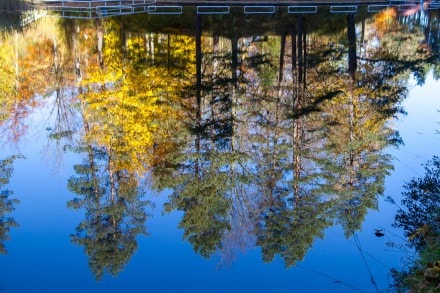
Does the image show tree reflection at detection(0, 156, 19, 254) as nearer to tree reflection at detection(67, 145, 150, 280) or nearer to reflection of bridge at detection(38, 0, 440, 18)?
tree reflection at detection(67, 145, 150, 280)

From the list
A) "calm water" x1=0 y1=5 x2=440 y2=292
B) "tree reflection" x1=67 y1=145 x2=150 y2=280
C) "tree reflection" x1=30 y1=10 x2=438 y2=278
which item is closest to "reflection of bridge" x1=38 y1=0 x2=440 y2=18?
"tree reflection" x1=30 y1=10 x2=438 y2=278

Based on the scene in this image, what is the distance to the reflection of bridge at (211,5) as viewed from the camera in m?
27.5

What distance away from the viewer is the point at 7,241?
816 centimetres

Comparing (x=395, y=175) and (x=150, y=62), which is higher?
(x=150, y=62)

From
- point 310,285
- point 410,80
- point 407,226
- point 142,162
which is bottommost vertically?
point 310,285

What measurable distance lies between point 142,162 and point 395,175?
5.76 metres

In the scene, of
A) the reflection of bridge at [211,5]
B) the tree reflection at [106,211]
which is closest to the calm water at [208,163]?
the tree reflection at [106,211]

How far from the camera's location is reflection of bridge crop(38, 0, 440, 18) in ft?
90.3

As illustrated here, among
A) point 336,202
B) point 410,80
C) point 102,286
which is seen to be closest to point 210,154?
point 336,202

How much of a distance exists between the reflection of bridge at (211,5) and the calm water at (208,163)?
7460mm

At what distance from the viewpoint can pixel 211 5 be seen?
29609mm

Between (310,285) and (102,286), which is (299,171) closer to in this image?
(310,285)

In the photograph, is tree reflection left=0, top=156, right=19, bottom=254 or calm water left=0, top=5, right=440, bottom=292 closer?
calm water left=0, top=5, right=440, bottom=292

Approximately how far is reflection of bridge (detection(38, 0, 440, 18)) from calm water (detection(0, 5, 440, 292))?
746 cm
